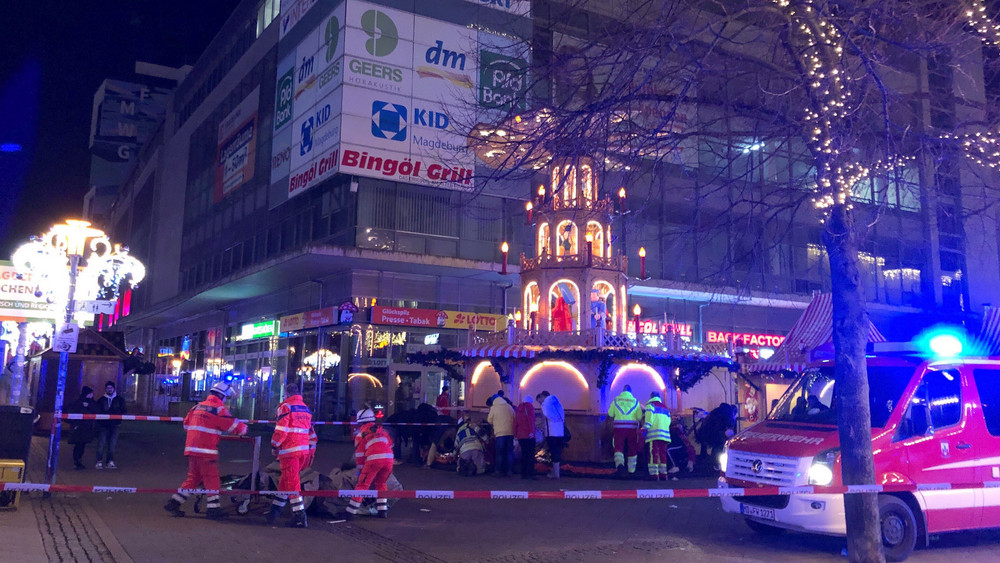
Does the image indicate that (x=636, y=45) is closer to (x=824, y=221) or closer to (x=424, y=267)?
(x=824, y=221)

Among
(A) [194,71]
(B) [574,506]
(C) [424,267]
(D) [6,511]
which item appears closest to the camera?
(D) [6,511]

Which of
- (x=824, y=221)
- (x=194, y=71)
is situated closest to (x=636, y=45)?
(x=824, y=221)

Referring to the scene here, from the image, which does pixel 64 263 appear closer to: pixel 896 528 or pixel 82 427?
pixel 82 427

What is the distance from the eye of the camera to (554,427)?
16156 millimetres

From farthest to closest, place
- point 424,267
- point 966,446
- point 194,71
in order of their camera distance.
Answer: point 194,71 → point 424,267 → point 966,446

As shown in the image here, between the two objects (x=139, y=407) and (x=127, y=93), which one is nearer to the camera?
(x=139, y=407)

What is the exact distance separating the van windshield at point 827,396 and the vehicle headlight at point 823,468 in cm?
67

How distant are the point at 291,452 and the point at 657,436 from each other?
29.0 feet

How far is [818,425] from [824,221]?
2.73 meters

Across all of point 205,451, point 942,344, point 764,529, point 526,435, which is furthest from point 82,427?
point 942,344

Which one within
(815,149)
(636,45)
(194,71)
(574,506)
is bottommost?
(574,506)

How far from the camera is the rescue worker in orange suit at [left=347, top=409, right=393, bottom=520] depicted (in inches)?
419

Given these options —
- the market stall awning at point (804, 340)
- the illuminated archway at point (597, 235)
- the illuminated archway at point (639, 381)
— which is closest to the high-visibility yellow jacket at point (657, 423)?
the illuminated archway at point (639, 381)

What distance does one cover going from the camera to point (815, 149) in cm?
847
